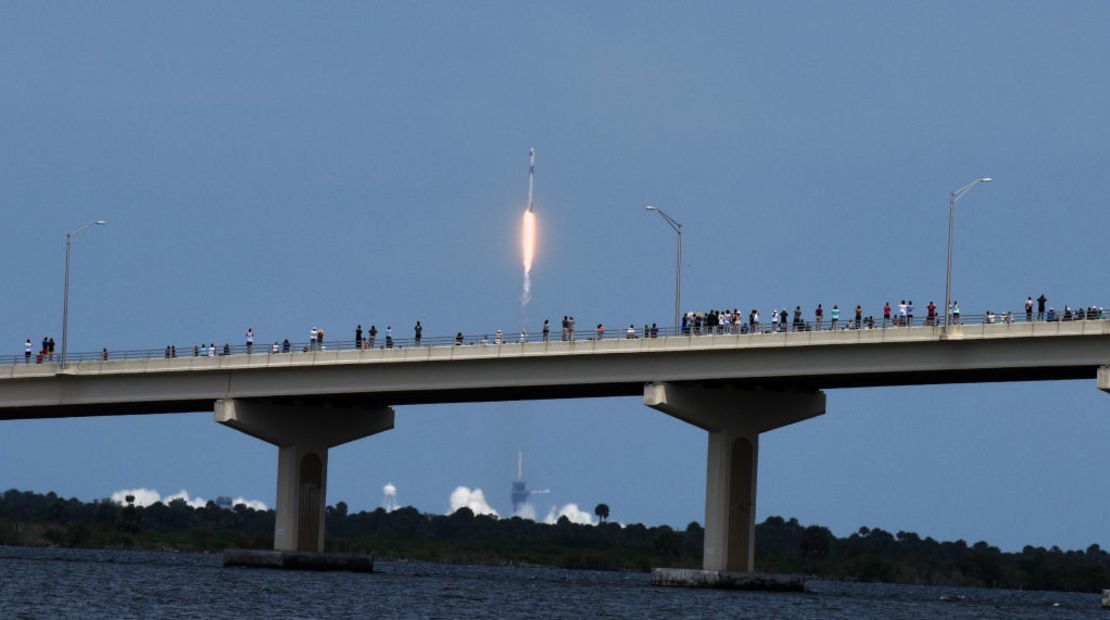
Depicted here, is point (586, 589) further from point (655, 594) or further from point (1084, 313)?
point (1084, 313)

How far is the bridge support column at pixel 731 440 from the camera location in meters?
97.3

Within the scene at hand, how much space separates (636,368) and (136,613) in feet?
108

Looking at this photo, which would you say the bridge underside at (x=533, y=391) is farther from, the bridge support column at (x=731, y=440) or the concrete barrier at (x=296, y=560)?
the concrete barrier at (x=296, y=560)

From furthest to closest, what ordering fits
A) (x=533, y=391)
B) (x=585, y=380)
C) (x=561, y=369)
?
(x=533, y=391) < (x=561, y=369) < (x=585, y=380)

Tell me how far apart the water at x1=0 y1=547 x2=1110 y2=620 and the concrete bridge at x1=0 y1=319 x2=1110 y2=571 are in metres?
5.61

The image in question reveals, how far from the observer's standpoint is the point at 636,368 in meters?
97.4

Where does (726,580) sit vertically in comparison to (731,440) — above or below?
below

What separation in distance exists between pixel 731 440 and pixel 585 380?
22.5ft

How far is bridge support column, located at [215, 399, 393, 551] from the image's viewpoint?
110m

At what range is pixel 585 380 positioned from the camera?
9825 cm

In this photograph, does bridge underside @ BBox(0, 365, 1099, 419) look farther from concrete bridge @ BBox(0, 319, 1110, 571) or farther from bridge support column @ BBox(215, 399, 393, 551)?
bridge support column @ BBox(215, 399, 393, 551)

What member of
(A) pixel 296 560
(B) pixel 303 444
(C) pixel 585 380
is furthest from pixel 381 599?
(B) pixel 303 444

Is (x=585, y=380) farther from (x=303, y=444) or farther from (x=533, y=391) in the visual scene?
(x=303, y=444)

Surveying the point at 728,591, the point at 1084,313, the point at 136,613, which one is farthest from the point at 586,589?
the point at 136,613
